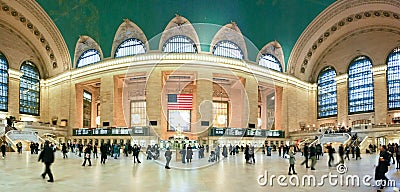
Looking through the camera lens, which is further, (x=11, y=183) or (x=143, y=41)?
(x=143, y=41)

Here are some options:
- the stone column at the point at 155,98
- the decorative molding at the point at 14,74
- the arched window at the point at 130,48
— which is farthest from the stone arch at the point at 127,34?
the decorative molding at the point at 14,74

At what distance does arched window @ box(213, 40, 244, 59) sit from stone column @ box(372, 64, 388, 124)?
18.7 metres

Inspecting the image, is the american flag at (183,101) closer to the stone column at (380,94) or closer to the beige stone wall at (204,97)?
the beige stone wall at (204,97)

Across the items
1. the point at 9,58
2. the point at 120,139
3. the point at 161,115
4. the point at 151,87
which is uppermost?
the point at 9,58

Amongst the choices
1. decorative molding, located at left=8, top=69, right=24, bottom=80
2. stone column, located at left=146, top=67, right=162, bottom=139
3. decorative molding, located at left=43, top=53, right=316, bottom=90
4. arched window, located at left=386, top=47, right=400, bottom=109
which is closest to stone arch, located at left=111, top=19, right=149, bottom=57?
decorative molding, located at left=43, top=53, right=316, bottom=90

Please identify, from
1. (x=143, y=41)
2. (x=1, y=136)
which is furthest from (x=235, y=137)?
(x=1, y=136)

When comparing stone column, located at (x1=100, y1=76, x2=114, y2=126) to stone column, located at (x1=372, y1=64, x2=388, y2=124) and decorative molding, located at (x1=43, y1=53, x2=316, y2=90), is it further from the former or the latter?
stone column, located at (x1=372, y1=64, x2=388, y2=124)

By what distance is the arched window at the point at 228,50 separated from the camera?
47.3m

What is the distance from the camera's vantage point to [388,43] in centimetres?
4584

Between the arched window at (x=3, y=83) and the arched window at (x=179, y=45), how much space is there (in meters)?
23.1

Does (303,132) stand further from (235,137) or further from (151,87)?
(151,87)

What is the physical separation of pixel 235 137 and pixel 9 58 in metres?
34.2

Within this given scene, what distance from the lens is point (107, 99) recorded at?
47.1 metres

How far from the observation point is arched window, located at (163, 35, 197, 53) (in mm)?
46066
